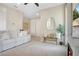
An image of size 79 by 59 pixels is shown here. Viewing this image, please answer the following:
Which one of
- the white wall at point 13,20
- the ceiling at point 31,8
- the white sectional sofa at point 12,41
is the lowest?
the white sectional sofa at point 12,41

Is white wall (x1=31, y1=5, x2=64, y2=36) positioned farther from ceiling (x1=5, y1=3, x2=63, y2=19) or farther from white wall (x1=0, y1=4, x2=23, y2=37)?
white wall (x1=0, y1=4, x2=23, y2=37)

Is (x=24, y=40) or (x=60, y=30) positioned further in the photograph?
(x=24, y=40)

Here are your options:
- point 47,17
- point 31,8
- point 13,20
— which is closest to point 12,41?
point 13,20

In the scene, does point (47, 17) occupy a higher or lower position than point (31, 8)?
lower

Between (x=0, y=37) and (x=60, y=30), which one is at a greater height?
(x=60, y=30)

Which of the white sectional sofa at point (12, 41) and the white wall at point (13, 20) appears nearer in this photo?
the white sectional sofa at point (12, 41)

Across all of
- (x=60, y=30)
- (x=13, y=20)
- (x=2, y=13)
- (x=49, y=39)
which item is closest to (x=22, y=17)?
(x=13, y=20)

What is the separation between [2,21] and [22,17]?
3.25ft

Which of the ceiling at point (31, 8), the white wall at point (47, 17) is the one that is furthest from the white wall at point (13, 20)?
the white wall at point (47, 17)

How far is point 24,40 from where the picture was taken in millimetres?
4359

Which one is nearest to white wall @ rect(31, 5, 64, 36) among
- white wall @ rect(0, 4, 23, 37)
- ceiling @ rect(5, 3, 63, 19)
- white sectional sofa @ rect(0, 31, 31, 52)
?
ceiling @ rect(5, 3, 63, 19)

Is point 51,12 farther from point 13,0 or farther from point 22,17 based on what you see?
point 13,0

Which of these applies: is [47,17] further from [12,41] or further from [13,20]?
[12,41]

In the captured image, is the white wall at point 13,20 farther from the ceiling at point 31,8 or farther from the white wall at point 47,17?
the white wall at point 47,17
